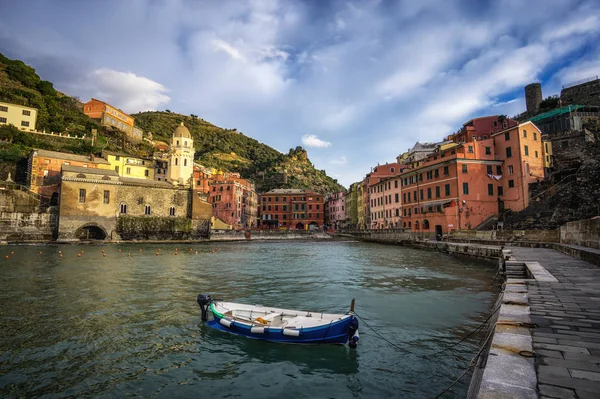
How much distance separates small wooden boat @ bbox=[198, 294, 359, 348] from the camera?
8305 millimetres

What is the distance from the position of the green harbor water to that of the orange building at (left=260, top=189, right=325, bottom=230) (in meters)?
78.4

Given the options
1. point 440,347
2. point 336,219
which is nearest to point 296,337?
point 440,347

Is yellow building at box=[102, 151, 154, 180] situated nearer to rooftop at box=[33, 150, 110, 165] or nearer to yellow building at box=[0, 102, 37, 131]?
rooftop at box=[33, 150, 110, 165]

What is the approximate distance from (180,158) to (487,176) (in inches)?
2392

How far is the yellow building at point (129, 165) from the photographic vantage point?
6644 centimetres

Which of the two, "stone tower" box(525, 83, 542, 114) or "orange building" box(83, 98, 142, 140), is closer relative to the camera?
"stone tower" box(525, 83, 542, 114)

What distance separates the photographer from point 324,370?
7.30m

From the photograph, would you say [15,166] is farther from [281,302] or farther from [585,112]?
[585,112]

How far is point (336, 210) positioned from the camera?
102 metres

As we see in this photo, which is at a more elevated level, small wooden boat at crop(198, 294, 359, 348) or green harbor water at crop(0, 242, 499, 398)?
small wooden boat at crop(198, 294, 359, 348)

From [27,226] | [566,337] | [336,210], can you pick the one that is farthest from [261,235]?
[566,337]

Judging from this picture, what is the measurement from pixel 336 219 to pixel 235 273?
8060 cm

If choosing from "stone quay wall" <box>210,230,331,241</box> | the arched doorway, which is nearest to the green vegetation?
the arched doorway

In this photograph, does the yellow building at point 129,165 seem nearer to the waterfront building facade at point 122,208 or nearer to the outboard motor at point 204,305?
the waterfront building facade at point 122,208
